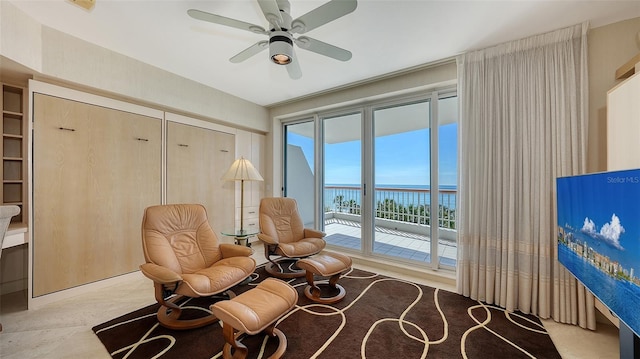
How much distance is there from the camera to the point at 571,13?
190 cm

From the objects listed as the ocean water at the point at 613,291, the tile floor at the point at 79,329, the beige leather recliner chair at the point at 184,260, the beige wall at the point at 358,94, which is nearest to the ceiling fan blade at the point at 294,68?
the beige wall at the point at 358,94

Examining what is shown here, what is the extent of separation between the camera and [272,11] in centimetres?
152

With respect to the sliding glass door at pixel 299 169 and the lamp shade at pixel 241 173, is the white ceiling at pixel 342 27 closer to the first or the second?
the lamp shade at pixel 241 173

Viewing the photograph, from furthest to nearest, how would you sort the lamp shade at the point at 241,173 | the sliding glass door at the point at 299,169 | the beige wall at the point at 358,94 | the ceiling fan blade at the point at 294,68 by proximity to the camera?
the sliding glass door at the point at 299,169 → the lamp shade at the point at 241,173 → the beige wall at the point at 358,94 → the ceiling fan blade at the point at 294,68

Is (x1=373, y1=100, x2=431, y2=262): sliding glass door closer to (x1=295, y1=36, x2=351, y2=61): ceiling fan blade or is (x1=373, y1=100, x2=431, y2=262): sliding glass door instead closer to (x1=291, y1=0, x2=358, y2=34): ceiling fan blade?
(x1=295, y1=36, x2=351, y2=61): ceiling fan blade

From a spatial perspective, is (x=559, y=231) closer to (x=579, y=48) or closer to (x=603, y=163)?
(x=603, y=163)

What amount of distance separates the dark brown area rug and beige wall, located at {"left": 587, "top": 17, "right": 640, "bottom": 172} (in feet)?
5.07

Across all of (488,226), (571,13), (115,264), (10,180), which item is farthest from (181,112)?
(571,13)

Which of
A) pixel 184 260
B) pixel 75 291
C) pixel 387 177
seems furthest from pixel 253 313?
pixel 387 177

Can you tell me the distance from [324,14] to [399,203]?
9.99ft

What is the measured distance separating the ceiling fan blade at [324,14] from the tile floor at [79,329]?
8.63ft

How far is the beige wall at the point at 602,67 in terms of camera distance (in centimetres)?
195

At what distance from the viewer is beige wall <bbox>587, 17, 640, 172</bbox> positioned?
1.95 m

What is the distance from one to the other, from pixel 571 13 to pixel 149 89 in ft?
13.7
